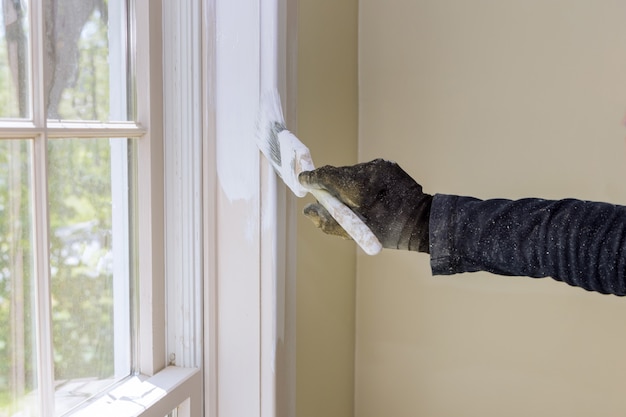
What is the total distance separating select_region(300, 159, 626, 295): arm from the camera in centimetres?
89

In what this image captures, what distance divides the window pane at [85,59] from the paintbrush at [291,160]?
0.24 metres

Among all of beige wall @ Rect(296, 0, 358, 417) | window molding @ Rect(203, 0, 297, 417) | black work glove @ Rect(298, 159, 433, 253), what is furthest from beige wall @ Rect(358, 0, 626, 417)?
black work glove @ Rect(298, 159, 433, 253)

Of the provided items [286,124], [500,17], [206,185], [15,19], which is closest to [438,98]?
[500,17]

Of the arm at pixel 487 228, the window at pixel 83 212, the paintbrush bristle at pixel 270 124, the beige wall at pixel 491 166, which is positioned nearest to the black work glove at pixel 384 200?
the arm at pixel 487 228

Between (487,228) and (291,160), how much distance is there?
0.33 metres

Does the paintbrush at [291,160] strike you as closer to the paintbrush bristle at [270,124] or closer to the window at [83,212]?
the paintbrush bristle at [270,124]

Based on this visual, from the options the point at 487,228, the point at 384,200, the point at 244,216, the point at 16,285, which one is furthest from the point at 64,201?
the point at 487,228

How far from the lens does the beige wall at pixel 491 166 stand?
5.01 feet

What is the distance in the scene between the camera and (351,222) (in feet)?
3.17

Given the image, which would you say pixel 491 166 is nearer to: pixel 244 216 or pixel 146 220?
pixel 244 216

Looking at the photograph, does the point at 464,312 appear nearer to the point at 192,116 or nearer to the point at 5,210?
the point at 192,116

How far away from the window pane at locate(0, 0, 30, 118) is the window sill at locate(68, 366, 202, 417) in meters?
0.46

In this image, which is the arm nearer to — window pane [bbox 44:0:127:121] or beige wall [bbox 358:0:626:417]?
window pane [bbox 44:0:127:121]

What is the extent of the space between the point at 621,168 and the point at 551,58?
30 centimetres
